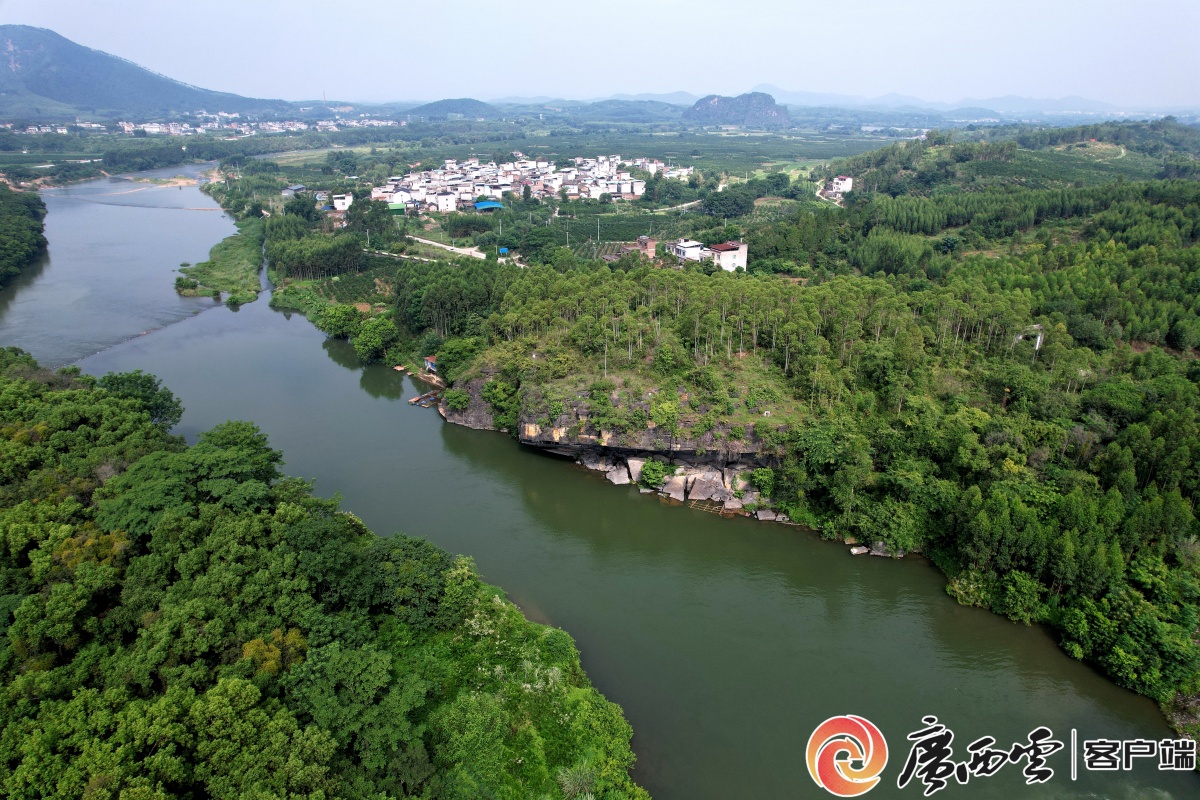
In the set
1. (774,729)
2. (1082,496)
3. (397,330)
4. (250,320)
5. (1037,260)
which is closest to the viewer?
(774,729)

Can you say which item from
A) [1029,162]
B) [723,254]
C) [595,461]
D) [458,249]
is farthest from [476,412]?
[1029,162]

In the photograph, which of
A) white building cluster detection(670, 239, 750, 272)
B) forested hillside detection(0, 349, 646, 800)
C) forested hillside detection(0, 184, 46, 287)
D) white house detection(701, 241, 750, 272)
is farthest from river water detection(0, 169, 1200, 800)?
forested hillside detection(0, 184, 46, 287)

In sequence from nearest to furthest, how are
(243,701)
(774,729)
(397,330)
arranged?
(243,701) < (774,729) < (397,330)

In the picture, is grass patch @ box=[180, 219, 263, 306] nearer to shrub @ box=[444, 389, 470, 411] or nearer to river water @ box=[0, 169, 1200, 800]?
river water @ box=[0, 169, 1200, 800]

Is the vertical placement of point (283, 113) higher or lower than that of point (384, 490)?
higher

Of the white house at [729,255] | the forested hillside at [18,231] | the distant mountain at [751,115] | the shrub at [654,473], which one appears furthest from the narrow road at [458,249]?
the distant mountain at [751,115]

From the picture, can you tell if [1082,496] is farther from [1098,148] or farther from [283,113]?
[283,113]

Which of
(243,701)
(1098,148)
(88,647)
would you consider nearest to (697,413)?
(243,701)

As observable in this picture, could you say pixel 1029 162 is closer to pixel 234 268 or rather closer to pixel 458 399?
pixel 458 399
